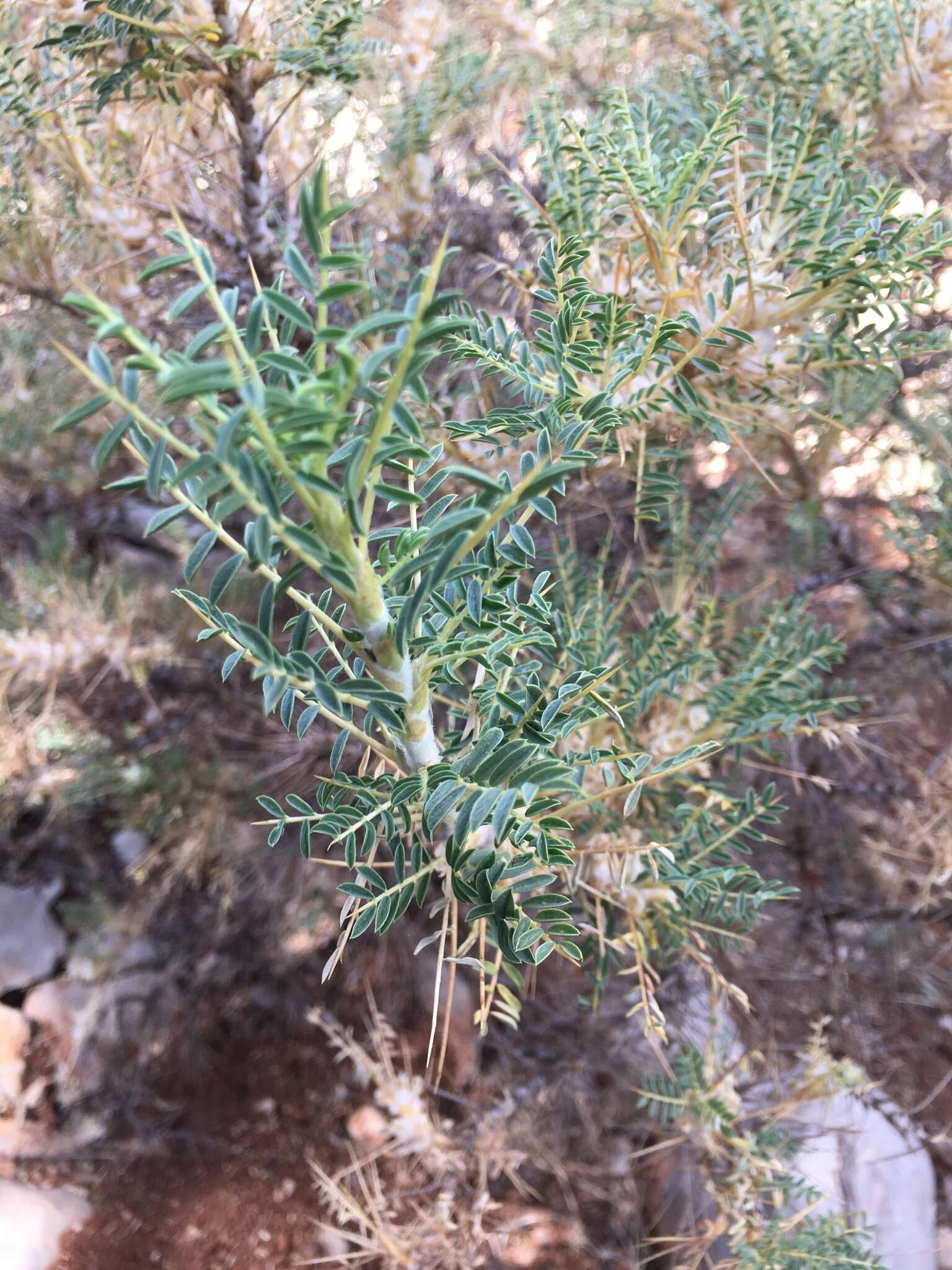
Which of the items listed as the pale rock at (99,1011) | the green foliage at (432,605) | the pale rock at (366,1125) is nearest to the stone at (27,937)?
the pale rock at (99,1011)

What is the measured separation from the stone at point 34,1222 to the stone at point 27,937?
1.14 ft

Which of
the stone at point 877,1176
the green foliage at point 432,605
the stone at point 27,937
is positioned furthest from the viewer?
the stone at point 27,937

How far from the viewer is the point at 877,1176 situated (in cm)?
103

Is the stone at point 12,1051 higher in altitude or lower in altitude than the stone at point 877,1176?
higher

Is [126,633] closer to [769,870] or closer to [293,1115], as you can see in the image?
[293,1115]

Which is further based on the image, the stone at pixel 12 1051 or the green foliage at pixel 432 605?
the stone at pixel 12 1051

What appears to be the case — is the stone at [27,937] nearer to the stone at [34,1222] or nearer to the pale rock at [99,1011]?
the pale rock at [99,1011]

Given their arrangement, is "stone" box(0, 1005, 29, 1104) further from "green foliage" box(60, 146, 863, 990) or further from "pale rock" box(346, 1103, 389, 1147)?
"green foliage" box(60, 146, 863, 990)

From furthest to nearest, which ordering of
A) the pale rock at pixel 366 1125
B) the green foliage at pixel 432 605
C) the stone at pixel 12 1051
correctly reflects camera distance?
the stone at pixel 12 1051
the pale rock at pixel 366 1125
the green foliage at pixel 432 605

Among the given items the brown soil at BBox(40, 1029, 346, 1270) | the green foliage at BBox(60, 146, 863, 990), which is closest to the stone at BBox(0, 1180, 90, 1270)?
the brown soil at BBox(40, 1029, 346, 1270)

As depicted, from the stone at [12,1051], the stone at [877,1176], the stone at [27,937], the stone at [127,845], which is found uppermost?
the stone at [127,845]

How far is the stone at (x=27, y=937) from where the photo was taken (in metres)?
1.35

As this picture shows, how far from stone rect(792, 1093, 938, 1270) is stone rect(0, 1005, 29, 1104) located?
1.12 m

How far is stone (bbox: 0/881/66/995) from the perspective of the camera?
1.35m
